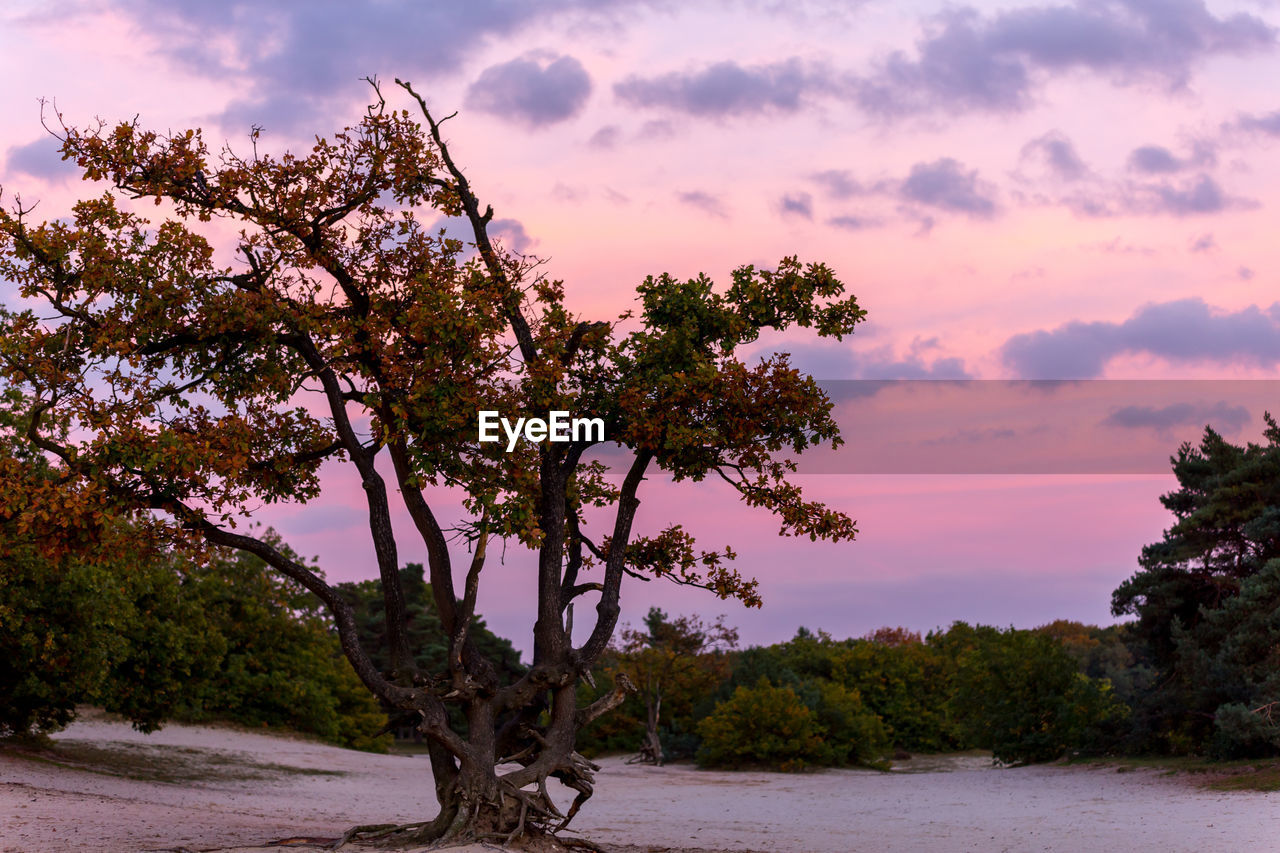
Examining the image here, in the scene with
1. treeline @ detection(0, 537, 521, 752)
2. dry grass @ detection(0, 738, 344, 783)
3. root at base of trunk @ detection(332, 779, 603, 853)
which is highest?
treeline @ detection(0, 537, 521, 752)

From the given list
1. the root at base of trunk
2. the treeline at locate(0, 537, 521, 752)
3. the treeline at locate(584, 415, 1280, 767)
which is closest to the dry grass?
the treeline at locate(0, 537, 521, 752)

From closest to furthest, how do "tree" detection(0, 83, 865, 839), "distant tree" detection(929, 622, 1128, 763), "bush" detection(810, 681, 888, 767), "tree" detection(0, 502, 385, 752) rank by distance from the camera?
"tree" detection(0, 83, 865, 839), "tree" detection(0, 502, 385, 752), "distant tree" detection(929, 622, 1128, 763), "bush" detection(810, 681, 888, 767)

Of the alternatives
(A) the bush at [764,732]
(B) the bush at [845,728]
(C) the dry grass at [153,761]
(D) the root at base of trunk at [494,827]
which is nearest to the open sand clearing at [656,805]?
(C) the dry grass at [153,761]

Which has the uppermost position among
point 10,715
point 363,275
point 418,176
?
point 418,176

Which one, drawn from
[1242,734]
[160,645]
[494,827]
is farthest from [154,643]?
[1242,734]

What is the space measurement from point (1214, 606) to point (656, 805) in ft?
43.1

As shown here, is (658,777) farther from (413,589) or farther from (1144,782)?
(413,589)

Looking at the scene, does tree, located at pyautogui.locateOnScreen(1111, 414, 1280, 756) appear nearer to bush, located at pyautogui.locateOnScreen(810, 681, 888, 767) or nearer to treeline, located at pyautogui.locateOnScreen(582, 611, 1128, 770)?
treeline, located at pyautogui.locateOnScreen(582, 611, 1128, 770)

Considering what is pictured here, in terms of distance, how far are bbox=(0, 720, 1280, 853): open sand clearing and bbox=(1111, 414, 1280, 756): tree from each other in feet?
5.95

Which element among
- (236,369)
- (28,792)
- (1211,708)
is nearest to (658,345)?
(236,369)

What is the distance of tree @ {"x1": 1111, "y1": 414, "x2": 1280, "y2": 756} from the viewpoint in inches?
862

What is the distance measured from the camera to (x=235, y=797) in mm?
19453

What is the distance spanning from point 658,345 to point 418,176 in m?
3.50

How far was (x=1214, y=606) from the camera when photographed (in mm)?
24547
